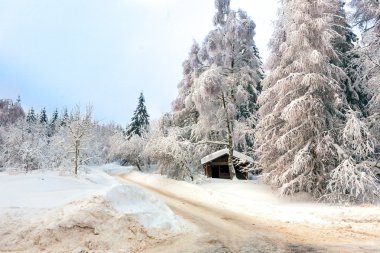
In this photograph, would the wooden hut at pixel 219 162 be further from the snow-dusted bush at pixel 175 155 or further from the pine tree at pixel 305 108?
the pine tree at pixel 305 108

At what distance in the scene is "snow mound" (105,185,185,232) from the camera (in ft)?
33.2

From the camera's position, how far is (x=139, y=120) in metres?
66.1

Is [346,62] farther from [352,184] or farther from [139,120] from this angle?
[139,120]

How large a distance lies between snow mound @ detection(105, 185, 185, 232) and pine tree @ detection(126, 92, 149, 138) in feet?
164

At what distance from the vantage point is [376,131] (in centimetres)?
1797

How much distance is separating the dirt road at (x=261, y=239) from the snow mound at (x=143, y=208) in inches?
27.7

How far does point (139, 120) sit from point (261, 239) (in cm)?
5758

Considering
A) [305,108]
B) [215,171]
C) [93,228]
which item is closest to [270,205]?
[305,108]

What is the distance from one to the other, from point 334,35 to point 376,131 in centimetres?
575

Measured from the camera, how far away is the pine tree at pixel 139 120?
63.5 m

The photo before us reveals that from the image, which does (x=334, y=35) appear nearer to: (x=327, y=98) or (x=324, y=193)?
(x=327, y=98)

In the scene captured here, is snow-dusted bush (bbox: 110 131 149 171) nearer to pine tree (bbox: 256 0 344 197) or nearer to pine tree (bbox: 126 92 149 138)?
pine tree (bbox: 126 92 149 138)

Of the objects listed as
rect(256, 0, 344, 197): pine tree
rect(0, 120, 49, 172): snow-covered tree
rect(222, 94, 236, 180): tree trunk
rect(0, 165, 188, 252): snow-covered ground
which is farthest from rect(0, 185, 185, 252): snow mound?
rect(0, 120, 49, 172): snow-covered tree

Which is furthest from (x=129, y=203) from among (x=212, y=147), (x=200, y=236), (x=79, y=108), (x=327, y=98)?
(x=79, y=108)
